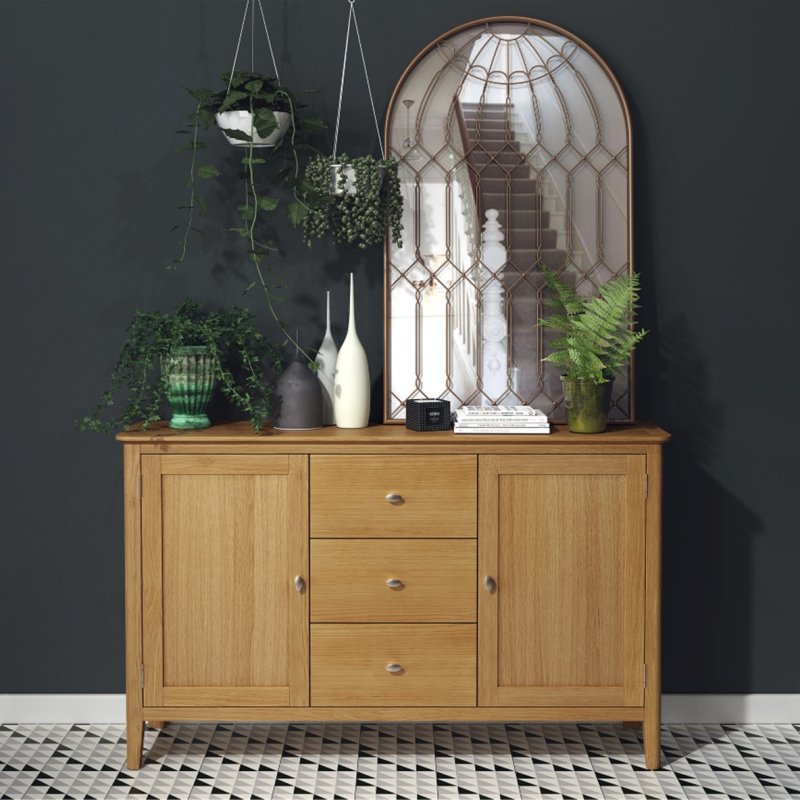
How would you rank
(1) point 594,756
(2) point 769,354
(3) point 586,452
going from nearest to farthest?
(3) point 586,452, (1) point 594,756, (2) point 769,354

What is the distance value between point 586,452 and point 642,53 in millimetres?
1303

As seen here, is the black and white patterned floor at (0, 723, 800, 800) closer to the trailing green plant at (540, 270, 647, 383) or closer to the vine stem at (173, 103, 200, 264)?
the trailing green plant at (540, 270, 647, 383)

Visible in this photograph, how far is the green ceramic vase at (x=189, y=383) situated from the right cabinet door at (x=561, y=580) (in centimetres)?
85

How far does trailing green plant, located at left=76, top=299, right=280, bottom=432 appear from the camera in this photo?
9.34 feet

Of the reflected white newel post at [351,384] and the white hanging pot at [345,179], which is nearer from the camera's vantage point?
the white hanging pot at [345,179]

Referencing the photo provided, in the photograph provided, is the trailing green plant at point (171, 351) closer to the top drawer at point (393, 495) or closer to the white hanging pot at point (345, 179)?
the top drawer at point (393, 495)

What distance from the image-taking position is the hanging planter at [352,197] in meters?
2.79

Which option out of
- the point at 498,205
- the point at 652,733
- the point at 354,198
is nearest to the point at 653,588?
the point at 652,733

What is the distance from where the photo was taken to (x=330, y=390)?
2.99 metres

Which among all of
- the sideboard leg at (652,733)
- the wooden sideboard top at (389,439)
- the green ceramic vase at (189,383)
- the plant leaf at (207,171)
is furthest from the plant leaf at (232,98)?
the sideboard leg at (652,733)

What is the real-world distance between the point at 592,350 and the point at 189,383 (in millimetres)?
1171

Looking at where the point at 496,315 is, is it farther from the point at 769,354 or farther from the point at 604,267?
the point at 769,354

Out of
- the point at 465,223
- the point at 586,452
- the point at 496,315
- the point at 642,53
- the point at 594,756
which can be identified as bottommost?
the point at 594,756

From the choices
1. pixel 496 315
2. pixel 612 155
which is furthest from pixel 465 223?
pixel 612 155
